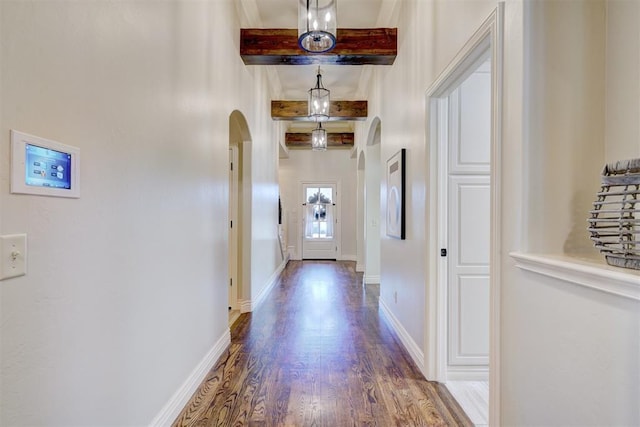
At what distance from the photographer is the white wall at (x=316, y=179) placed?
8.63m

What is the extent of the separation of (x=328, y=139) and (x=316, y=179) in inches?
47.2

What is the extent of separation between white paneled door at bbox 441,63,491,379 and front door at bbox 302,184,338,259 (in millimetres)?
6302

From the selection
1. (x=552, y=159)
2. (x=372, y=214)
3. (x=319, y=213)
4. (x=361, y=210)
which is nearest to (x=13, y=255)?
(x=552, y=159)

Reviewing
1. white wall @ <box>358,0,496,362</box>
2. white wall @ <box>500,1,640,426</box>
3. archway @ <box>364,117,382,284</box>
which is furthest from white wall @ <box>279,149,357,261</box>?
white wall @ <box>500,1,640,426</box>

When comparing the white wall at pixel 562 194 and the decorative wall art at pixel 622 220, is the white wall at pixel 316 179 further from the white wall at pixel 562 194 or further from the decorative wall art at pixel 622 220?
the decorative wall art at pixel 622 220

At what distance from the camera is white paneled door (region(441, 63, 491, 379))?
7.72ft

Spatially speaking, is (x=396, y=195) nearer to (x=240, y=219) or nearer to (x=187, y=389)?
(x=240, y=219)

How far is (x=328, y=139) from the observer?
311 inches

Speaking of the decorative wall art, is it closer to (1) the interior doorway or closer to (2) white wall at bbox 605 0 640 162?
(2) white wall at bbox 605 0 640 162

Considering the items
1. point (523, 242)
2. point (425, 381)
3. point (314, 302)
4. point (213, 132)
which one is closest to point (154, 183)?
point (213, 132)

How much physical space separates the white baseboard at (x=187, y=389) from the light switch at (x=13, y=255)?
117 centimetres

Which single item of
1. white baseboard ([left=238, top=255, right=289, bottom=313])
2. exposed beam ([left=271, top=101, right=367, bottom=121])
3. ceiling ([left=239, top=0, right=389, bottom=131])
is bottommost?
white baseboard ([left=238, top=255, right=289, bottom=313])

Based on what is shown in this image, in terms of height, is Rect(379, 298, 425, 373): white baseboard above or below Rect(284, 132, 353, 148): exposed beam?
below

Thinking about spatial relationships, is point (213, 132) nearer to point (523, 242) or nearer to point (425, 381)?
point (523, 242)
